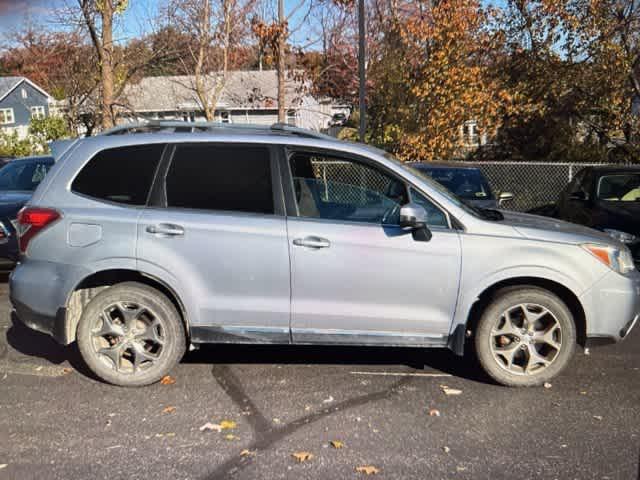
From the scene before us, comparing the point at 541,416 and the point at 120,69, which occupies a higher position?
the point at 120,69

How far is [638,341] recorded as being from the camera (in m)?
6.07

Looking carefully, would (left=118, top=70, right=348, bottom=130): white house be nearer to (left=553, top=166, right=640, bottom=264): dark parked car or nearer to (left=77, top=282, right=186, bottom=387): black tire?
(left=553, top=166, right=640, bottom=264): dark parked car

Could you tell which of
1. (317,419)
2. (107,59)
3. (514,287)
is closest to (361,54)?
(107,59)

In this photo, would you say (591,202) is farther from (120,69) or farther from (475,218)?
(120,69)

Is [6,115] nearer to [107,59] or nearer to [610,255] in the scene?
[107,59]

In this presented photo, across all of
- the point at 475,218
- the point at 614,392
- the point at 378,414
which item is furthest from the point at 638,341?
the point at 378,414

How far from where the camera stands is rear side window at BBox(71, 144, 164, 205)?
481 centimetres

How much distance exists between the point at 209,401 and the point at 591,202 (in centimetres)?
650

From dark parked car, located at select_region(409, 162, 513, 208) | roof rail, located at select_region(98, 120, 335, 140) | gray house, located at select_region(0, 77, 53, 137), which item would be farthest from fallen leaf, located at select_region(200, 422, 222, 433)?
gray house, located at select_region(0, 77, 53, 137)

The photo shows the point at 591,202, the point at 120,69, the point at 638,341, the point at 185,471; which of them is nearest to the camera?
the point at 185,471

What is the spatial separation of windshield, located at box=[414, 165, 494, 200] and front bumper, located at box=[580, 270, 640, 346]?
5.09m

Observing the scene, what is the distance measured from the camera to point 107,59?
48.8 feet

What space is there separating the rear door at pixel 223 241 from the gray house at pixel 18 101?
166 ft

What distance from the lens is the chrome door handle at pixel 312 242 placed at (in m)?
4.61
